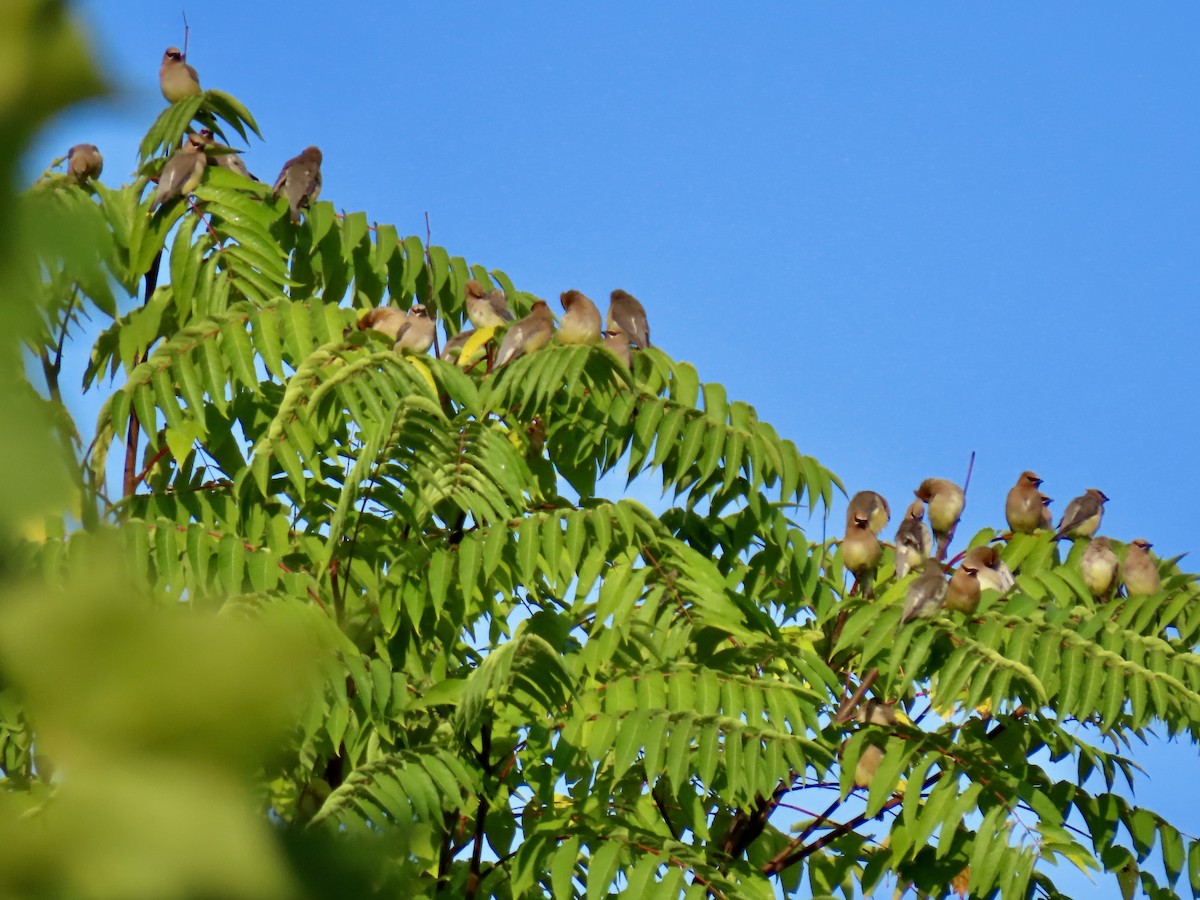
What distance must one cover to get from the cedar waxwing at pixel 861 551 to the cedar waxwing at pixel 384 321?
169 cm

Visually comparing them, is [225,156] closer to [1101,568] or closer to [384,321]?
[384,321]

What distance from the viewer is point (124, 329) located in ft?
14.8

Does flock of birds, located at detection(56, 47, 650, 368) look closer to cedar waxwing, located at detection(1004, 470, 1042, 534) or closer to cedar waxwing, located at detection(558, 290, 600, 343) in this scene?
cedar waxwing, located at detection(558, 290, 600, 343)

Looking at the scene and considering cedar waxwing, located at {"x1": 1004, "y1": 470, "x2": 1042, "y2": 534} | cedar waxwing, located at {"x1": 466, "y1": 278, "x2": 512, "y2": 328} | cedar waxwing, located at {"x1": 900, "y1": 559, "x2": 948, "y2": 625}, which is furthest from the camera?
cedar waxwing, located at {"x1": 1004, "y1": 470, "x2": 1042, "y2": 534}

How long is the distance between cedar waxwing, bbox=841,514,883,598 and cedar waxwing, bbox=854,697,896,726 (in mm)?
512

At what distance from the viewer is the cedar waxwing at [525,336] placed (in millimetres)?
4352

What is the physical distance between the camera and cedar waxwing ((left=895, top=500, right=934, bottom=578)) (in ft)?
17.1

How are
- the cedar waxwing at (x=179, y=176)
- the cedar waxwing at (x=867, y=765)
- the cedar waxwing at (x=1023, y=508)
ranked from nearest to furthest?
1. the cedar waxwing at (x=867, y=765)
2. the cedar waxwing at (x=179, y=176)
3. the cedar waxwing at (x=1023, y=508)

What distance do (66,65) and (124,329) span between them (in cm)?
433

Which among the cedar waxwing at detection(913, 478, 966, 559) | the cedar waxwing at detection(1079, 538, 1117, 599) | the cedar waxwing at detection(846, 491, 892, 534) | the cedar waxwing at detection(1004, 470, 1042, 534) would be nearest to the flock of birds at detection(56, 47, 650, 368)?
the cedar waxwing at detection(846, 491, 892, 534)

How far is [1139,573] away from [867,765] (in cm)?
121

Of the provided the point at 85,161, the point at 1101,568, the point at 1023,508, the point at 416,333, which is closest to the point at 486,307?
the point at 416,333

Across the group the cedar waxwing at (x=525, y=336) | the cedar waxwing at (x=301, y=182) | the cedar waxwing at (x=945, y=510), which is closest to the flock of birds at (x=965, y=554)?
the cedar waxwing at (x=945, y=510)

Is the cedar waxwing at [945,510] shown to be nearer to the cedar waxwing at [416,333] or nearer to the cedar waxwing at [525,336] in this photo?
the cedar waxwing at [525,336]
